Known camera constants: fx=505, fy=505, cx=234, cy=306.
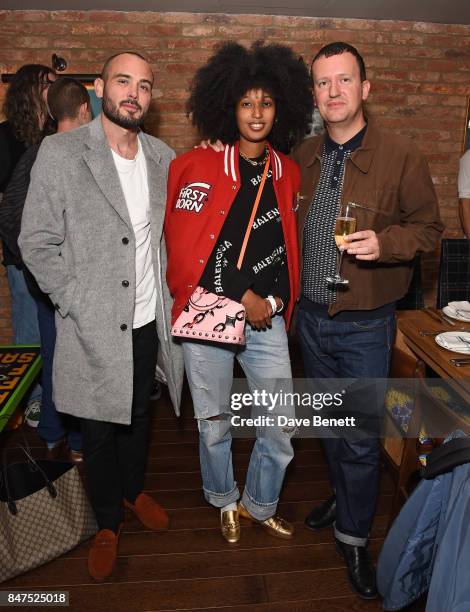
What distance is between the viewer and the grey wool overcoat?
1.76 meters

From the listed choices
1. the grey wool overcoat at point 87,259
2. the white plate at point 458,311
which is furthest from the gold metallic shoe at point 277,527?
the white plate at point 458,311

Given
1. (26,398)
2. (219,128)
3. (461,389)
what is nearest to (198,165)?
(219,128)

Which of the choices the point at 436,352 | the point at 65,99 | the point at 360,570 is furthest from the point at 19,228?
the point at 360,570

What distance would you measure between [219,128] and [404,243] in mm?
850

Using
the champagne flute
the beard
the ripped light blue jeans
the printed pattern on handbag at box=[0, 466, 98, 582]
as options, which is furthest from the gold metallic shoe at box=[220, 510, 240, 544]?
the beard

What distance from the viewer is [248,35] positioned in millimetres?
3812

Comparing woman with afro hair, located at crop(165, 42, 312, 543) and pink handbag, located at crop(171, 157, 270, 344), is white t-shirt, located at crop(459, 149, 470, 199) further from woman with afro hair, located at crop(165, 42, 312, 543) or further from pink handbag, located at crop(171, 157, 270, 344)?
pink handbag, located at crop(171, 157, 270, 344)

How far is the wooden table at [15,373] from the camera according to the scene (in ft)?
7.68

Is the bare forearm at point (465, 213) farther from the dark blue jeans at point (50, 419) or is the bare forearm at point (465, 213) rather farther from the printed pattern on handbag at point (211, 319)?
the dark blue jeans at point (50, 419)

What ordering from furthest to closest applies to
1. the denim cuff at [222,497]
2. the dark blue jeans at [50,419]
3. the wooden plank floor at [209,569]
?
the dark blue jeans at [50,419], the denim cuff at [222,497], the wooden plank floor at [209,569]

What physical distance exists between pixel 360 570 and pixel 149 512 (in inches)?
37.8

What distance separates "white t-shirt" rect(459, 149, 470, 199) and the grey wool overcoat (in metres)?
2.69

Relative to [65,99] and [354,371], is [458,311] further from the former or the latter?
[65,99]

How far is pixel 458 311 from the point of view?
2.48 metres
